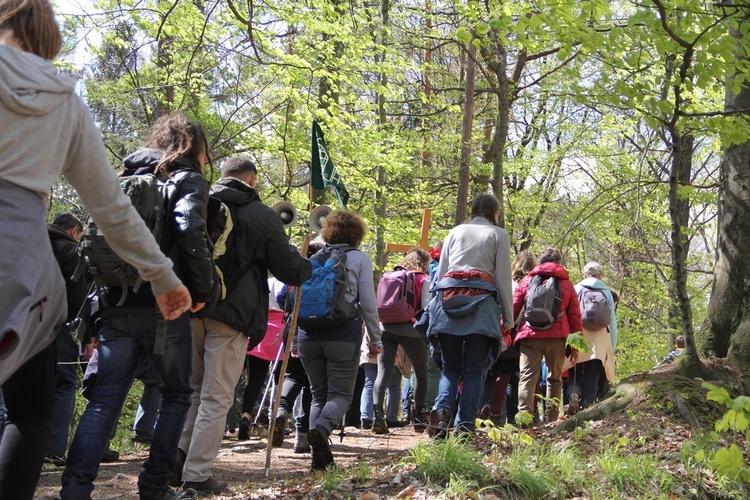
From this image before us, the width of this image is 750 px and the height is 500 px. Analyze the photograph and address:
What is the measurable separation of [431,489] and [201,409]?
1655mm

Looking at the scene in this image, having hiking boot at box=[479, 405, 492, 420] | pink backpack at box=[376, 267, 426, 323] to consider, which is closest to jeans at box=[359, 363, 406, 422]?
pink backpack at box=[376, 267, 426, 323]

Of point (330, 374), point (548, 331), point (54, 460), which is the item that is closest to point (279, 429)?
point (330, 374)

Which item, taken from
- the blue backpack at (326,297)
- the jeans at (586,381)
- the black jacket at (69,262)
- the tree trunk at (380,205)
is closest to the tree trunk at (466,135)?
the tree trunk at (380,205)

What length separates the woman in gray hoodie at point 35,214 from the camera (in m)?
2.36

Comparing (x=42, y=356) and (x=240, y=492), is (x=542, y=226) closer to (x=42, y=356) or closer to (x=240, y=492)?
(x=240, y=492)

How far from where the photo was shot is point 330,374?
6.44 m

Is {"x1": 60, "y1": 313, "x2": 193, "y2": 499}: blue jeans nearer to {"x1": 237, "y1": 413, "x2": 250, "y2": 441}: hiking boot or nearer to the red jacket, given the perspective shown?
{"x1": 237, "y1": 413, "x2": 250, "y2": 441}: hiking boot

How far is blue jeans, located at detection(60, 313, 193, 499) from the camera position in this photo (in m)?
4.09

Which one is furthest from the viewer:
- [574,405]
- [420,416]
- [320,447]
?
[574,405]

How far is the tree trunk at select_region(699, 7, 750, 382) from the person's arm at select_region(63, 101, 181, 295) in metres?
5.79

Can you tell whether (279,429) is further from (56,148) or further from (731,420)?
(56,148)

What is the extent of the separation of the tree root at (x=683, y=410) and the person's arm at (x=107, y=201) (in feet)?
14.5

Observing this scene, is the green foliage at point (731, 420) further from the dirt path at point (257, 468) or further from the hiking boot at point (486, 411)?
the hiking boot at point (486, 411)

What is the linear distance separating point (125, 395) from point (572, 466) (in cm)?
259
